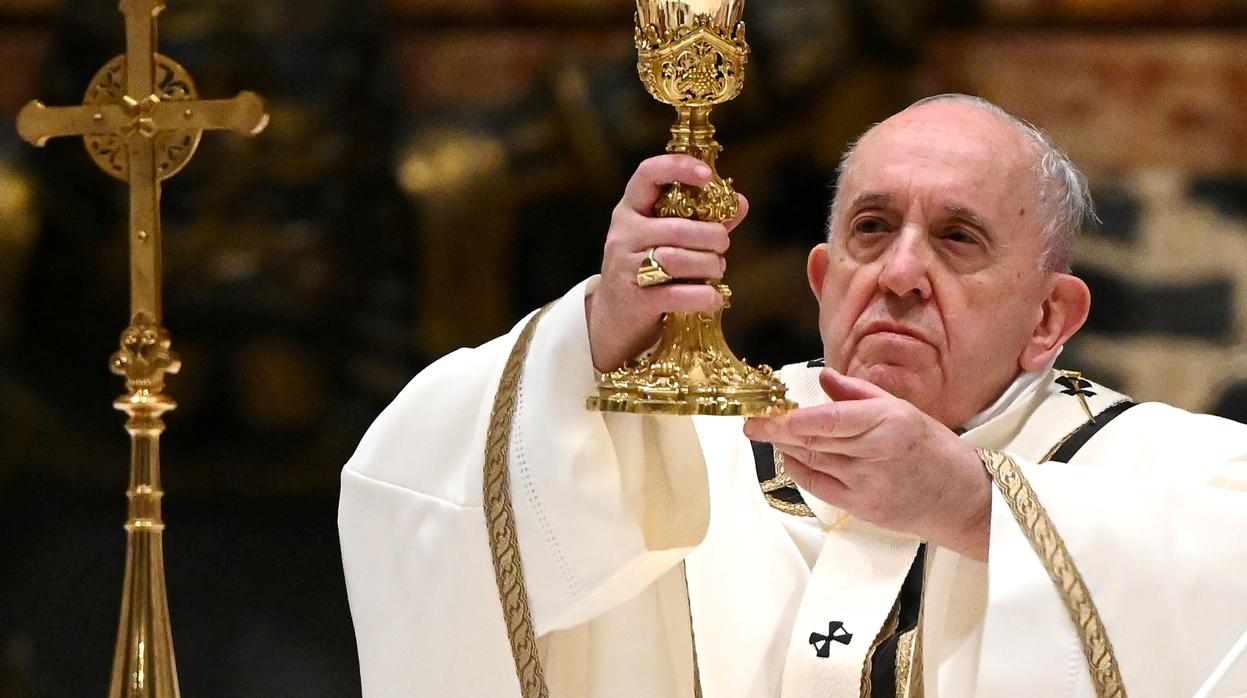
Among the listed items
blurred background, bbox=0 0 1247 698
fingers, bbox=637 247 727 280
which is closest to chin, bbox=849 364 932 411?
fingers, bbox=637 247 727 280

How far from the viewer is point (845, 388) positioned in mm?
2635

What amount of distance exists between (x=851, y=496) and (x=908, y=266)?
55 cm

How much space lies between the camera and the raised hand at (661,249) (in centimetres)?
246

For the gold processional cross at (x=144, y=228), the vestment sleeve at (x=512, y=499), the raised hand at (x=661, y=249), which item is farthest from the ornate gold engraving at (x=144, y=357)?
the raised hand at (x=661, y=249)

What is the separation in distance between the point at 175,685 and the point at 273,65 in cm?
197

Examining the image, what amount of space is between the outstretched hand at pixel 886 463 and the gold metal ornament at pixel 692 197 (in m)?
0.09

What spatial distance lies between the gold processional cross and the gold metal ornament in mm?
1253

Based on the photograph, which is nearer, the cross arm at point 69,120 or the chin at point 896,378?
the chin at point 896,378

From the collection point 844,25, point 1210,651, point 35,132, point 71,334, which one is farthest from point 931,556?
point 71,334

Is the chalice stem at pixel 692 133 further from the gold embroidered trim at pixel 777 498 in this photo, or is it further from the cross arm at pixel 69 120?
the cross arm at pixel 69 120

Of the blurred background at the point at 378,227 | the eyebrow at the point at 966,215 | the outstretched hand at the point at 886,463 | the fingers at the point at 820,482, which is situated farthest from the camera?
the blurred background at the point at 378,227

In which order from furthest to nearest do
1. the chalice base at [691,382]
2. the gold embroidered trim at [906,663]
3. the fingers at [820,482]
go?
the gold embroidered trim at [906,663], the fingers at [820,482], the chalice base at [691,382]

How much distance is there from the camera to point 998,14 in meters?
4.41

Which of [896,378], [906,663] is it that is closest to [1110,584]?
[906,663]
